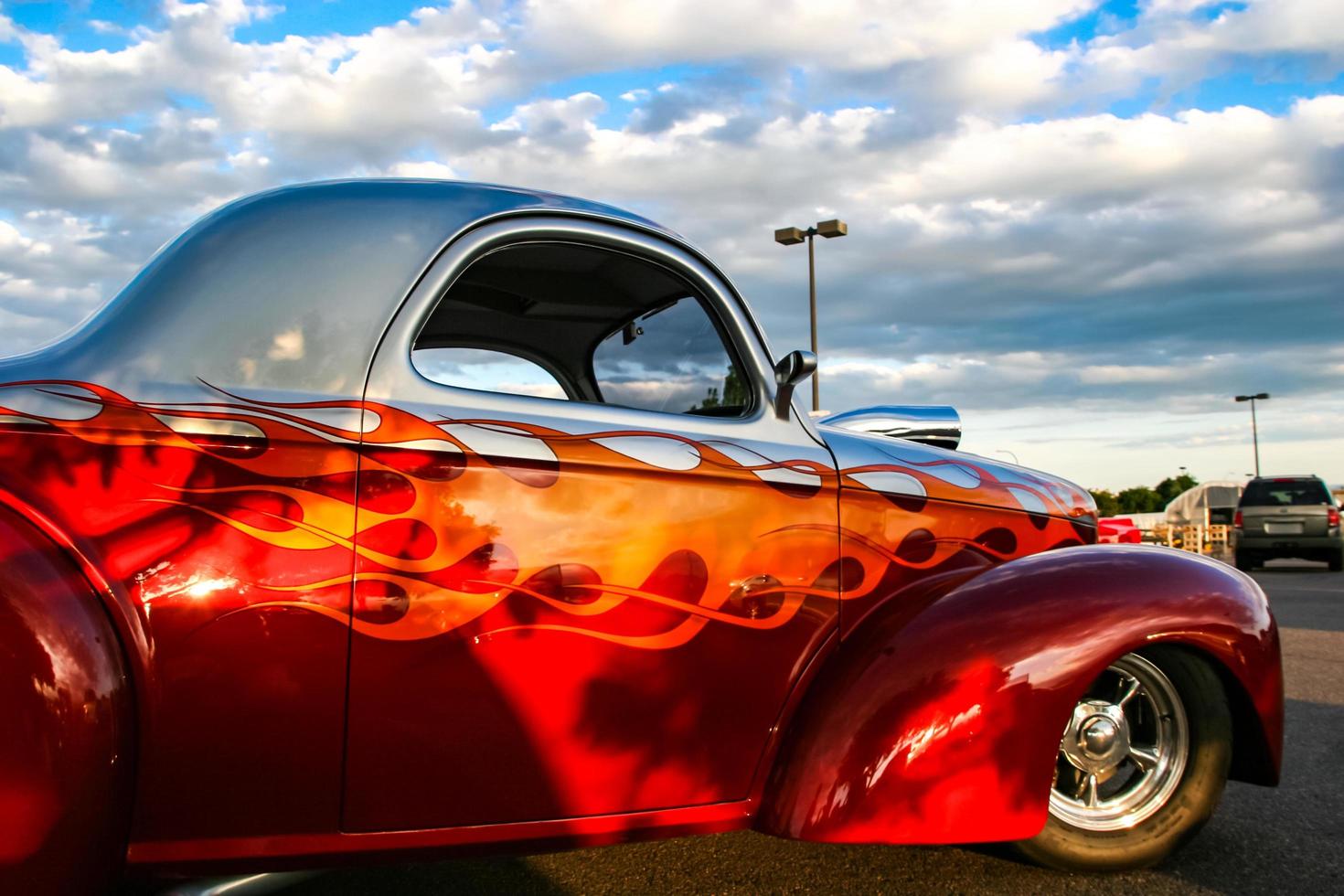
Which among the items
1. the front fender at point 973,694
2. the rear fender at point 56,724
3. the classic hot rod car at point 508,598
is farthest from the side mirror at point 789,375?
the rear fender at point 56,724

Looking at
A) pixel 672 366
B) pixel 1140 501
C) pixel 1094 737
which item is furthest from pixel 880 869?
pixel 1140 501

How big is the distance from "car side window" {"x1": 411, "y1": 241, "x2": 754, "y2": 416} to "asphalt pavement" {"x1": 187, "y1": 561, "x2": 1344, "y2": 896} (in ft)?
4.29

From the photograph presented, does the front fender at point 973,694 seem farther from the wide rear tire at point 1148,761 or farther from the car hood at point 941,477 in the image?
the car hood at point 941,477

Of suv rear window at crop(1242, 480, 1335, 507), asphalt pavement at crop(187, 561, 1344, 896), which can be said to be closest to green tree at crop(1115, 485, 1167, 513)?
suv rear window at crop(1242, 480, 1335, 507)

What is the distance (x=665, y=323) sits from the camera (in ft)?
10.1

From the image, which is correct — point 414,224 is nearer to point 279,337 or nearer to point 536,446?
point 279,337

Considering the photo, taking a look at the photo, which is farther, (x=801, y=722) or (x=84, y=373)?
(x=801, y=722)

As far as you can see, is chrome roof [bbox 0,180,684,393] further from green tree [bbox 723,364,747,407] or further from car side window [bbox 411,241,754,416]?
green tree [bbox 723,364,747,407]

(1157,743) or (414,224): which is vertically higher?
(414,224)

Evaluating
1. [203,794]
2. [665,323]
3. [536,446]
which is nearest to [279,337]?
[536,446]

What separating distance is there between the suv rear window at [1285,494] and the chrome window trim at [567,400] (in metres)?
17.8

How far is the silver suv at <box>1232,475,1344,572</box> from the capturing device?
57.6ft

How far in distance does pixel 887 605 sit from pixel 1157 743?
91 cm

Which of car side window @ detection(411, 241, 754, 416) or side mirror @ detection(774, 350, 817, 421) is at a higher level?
car side window @ detection(411, 241, 754, 416)
